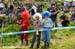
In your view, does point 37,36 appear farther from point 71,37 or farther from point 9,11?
point 9,11

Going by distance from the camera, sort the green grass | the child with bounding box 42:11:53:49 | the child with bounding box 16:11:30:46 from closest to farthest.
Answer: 1. the child with bounding box 42:11:53:49
2. the child with bounding box 16:11:30:46
3. the green grass

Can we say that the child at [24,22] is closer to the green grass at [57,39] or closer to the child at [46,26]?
the green grass at [57,39]

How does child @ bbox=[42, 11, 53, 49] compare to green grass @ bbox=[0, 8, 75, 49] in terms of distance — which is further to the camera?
green grass @ bbox=[0, 8, 75, 49]

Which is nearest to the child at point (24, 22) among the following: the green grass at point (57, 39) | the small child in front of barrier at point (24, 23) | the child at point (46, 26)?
the small child in front of barrier at point (24, 23)

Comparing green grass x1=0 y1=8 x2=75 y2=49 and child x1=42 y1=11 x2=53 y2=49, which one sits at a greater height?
child x1=42 y1=11 x2=53 y2=49

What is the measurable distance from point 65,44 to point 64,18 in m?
3.17

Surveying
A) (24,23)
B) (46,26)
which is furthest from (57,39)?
(24,23)

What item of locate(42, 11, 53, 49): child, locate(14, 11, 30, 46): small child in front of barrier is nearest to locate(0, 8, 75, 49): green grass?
locate(14, 11, 30, 46): small child in front of barrier

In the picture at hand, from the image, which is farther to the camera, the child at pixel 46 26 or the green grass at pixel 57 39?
the green grass at pixel 57 39

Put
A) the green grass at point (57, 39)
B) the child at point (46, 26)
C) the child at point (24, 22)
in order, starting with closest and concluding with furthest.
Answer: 1. the child at point (46, 26)
2. the child at point (24, 22)
3. the green grass at point (57, 39)

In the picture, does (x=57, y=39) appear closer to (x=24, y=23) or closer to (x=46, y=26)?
(x=46, y=26)

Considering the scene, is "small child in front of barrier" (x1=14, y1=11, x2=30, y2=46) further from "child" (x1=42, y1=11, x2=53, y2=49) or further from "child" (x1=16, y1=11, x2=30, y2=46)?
"child" (x1=42, y1=11, x2=53, y2=49)

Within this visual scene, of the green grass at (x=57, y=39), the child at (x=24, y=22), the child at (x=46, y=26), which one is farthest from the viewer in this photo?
the green grass at (x=57, y=39)

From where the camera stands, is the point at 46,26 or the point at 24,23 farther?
the point at 24,23
